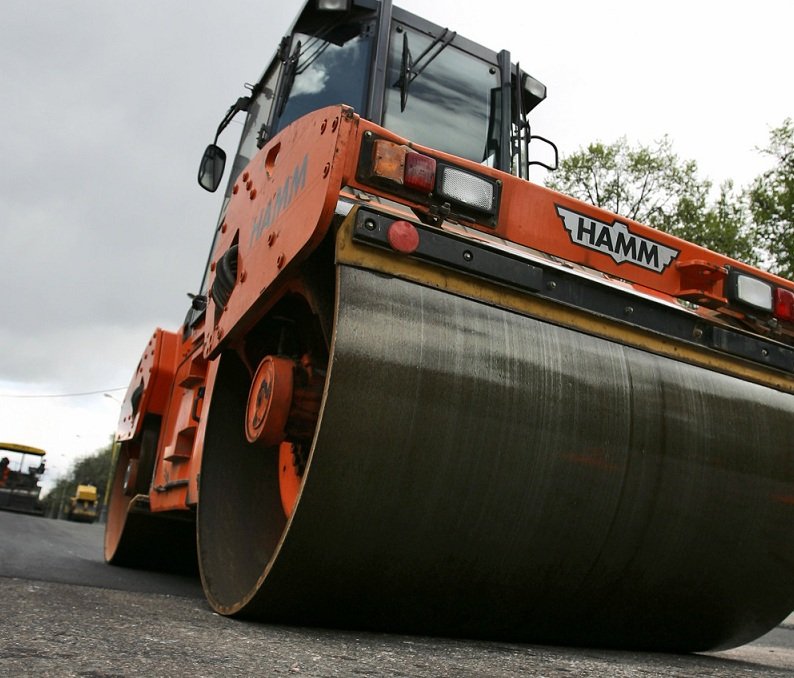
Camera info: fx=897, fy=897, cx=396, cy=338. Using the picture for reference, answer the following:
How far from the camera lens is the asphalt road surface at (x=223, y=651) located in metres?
1.66

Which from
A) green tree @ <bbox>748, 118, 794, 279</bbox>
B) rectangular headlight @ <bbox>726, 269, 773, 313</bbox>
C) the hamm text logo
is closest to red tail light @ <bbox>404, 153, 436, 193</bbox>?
the hamm text logo

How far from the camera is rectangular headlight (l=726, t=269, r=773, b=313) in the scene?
287 centimetres

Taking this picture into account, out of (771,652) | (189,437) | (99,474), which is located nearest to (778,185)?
(771,652)

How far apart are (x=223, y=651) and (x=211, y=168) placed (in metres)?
3.49

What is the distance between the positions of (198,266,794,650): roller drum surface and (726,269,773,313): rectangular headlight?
31 cm

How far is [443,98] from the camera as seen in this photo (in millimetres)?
4043

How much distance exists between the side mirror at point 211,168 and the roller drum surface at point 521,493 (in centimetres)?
252

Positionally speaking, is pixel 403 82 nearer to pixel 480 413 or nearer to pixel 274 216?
pixel 274 216

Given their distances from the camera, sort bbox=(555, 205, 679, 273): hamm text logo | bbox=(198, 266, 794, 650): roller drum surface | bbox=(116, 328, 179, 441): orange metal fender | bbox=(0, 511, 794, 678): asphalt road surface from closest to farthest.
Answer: bbox=(0, 511, 794, 678): asphalt road surface, bbox=(198, 266, 794, 650): roller drum surface, bbox=(555, 205, 679, 273): hamm text logo, bbox=(116, 328, 179, 441): orange metal fender

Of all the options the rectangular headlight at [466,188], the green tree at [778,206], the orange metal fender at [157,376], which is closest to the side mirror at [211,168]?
the orange metal fender at [157,376]

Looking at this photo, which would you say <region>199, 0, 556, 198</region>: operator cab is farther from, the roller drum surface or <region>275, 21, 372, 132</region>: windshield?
the roller drum surface

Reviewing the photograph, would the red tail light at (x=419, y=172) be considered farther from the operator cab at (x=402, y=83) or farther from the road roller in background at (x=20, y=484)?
the road roller in background at (x=20, y=484)

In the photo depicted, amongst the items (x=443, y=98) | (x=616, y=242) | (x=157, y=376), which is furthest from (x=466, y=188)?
(x=157, y=376)

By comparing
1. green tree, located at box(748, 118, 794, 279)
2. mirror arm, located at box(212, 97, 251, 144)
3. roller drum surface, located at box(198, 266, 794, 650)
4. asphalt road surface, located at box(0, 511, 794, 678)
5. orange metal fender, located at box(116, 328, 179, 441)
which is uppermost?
green tree, located at box(748, 118, 794, 279)
